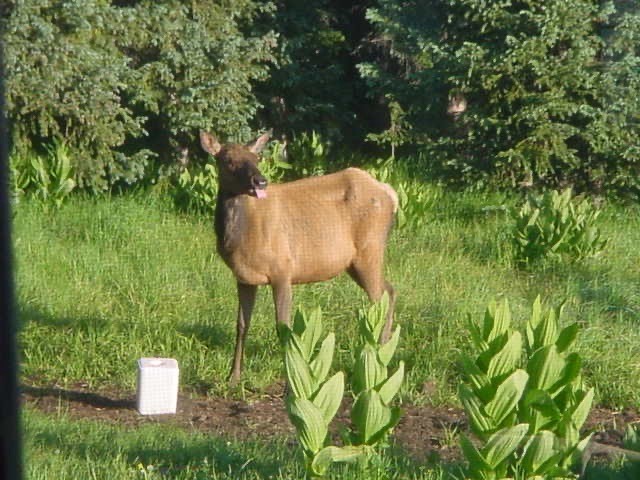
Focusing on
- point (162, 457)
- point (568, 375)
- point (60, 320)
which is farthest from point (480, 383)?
point (60, 320)

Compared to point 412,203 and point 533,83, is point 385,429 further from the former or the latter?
point 533,83

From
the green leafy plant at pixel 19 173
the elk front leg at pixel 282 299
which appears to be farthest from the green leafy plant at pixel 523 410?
the green leafy plant at pixel 19 173

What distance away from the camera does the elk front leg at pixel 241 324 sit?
7.54m

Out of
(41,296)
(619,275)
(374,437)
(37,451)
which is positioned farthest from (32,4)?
(374,437)

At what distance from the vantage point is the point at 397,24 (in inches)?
545

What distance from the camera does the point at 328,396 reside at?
16.5 ft

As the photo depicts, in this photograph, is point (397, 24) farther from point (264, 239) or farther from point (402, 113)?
point (264, 239)

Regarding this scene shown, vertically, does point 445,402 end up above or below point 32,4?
below

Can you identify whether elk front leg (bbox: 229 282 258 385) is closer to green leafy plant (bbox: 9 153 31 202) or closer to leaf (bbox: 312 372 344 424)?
leaf (bbox: 312 372 344 424)

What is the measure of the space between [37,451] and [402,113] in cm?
Result: 962

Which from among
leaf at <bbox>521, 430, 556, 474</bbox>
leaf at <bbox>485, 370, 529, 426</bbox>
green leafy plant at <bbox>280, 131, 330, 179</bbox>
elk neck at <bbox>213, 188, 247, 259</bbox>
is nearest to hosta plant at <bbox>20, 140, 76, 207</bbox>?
green leafy plant at <bbox>280, 131, 330, 179</bbox>

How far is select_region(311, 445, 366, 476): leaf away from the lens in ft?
16.2

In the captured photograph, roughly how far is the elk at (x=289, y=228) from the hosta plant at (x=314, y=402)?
76.5 inches

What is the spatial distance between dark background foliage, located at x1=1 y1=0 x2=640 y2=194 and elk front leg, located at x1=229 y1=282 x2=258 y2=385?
5.42m
